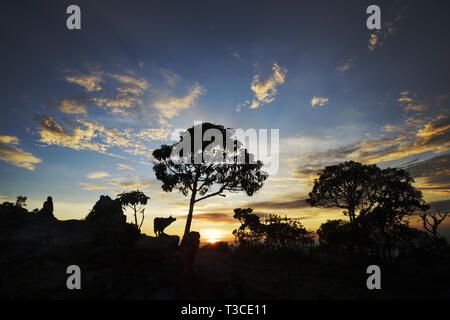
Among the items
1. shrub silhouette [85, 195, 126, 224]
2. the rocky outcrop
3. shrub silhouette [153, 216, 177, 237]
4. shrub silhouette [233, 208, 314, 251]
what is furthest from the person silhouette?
shrub silhouette [233, 208, 314, 251]

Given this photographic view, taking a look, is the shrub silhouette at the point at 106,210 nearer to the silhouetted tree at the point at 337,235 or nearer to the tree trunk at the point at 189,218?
the tree trunk at the point at 189,218

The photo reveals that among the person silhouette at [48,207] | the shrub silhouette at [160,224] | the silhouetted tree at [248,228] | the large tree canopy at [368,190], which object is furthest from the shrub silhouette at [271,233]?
Result: the person silhouette at [48,207]

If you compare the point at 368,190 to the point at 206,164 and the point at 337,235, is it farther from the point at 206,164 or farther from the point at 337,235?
the point at 206,164

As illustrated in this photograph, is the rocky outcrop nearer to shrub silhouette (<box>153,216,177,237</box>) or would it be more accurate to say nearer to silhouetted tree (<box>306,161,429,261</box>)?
shrub silhouette (<box>153,216,177,237</box>)

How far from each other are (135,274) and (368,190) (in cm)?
2725

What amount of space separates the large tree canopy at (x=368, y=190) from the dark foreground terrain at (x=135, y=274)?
225 inches

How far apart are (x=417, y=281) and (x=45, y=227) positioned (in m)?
31.7

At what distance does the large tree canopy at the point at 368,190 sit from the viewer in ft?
69.2

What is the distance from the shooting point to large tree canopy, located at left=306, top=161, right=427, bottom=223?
830 inches

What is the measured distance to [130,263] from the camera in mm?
12492

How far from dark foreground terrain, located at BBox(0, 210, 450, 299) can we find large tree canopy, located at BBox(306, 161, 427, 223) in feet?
18.8

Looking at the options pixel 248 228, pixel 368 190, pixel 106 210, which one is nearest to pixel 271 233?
pixel 248 228
